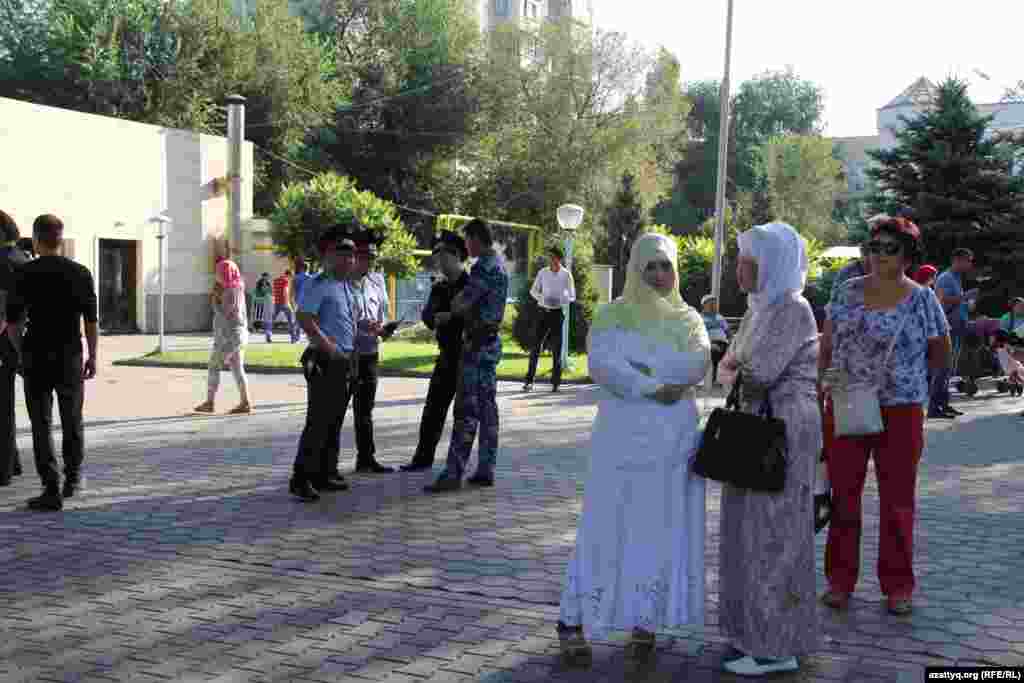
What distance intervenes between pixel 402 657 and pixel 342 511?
121 inches

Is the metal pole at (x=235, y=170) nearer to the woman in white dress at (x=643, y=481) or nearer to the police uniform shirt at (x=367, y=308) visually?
the police uniform shirt at (x=367, y=308)

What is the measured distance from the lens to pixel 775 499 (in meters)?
4.54

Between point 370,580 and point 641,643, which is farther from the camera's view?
Answer: point 370,580

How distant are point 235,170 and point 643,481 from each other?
93.7ft

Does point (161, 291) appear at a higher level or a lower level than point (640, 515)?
higher

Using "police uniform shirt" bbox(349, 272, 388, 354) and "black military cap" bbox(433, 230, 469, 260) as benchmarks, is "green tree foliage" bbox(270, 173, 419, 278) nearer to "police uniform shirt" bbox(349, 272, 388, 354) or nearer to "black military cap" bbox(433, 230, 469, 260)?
"police uniform shirt" bbox(349, 272, 388, 354)

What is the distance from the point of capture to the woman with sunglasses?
537 centimetres

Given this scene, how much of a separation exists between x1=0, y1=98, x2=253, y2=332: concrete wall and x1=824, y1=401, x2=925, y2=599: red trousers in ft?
80.6

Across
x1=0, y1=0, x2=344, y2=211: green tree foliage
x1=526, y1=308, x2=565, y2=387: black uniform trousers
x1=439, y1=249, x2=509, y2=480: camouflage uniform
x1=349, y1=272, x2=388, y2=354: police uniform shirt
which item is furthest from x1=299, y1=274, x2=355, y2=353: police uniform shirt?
x1=0, y1=0, x2=344, y2=211: green tree foliage

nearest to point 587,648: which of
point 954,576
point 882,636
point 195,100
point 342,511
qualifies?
point 882,636

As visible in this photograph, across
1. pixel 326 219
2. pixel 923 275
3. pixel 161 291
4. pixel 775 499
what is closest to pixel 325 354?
pixel 775 499

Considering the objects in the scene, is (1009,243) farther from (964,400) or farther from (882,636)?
(882,636)

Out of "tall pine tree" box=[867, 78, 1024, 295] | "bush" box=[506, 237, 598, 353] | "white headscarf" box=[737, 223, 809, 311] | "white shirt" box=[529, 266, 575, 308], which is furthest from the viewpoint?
"tall pine tree" box=[867, 78, 1024, 295]

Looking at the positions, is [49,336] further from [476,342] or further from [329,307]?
[476,342]
